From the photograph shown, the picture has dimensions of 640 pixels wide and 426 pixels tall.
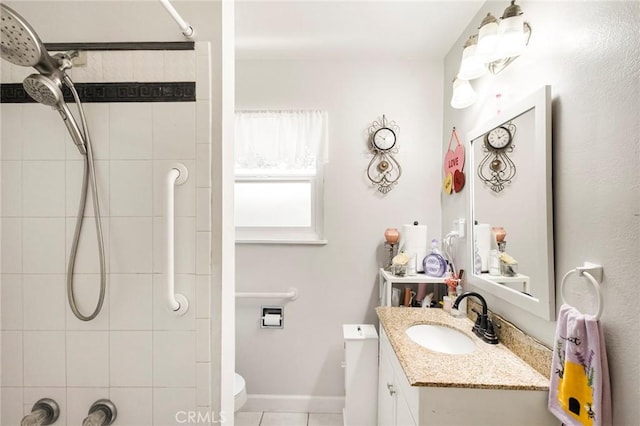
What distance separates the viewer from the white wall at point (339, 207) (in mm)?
2094

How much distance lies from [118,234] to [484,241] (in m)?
1.65

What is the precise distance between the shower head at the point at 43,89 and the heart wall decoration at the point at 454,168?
189 cm

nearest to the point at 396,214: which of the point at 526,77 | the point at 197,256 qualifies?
the point at 526,77

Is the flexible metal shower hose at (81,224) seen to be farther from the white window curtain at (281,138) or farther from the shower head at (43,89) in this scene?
the white window curtain at (281,138)

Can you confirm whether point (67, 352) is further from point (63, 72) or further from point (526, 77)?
point (526, 77)

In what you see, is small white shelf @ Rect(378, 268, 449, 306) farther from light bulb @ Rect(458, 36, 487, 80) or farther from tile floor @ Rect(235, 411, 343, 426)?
light bulb @ Rect(458, 36, 487, 80)

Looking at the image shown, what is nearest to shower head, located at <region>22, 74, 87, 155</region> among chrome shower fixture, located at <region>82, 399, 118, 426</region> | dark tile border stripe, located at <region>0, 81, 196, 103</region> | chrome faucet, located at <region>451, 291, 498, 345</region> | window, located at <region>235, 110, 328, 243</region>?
dark tile border stripe, located at <region>0, 81, 196, 103</region>

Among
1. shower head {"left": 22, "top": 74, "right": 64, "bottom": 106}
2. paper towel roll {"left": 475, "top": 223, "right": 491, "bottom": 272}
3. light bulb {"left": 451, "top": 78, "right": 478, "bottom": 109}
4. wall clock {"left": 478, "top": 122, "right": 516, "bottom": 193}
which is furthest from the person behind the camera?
light bulb {"left": 451, "top": 78, "right": 478, "bottom": 109}

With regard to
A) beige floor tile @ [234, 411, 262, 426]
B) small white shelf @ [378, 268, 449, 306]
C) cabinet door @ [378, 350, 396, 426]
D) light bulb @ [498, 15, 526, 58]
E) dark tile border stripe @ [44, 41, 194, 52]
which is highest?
light bulb @ [498, 15, 526, 58]

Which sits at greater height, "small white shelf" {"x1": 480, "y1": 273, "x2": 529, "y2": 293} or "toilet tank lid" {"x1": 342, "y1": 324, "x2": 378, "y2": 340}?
"small white shelf" {"x1": 480, "y1": 273, "x2": 529, "y2": 293}

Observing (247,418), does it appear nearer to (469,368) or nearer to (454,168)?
(469,368)

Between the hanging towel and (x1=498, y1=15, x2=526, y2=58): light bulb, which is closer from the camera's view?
the hanging towel

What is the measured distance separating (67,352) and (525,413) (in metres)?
1.64

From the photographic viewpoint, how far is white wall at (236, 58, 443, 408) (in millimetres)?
2094
